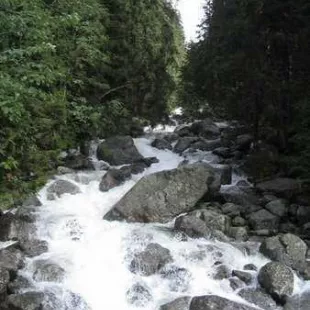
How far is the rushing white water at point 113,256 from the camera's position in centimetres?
1034

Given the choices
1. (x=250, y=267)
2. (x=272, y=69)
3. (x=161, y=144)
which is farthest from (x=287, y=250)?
(x=161, y=144)

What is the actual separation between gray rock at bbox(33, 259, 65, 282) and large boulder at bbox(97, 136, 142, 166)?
295 inches

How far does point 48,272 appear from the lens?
10.5 metres

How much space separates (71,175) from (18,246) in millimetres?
4752

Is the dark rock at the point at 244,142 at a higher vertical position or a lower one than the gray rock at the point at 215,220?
higher

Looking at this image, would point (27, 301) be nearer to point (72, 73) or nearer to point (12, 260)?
point (12, 260)

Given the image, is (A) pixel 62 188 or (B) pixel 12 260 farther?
(A) pixel 62 188

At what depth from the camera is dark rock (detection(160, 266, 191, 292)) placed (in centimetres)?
1050

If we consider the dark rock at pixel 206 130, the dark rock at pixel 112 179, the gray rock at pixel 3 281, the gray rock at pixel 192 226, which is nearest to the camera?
the gray rock at pixel 3 281

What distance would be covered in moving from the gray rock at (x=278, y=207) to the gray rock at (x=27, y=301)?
6.52m

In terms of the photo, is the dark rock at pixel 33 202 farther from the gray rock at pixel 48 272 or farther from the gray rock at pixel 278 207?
the gray rock at pixel 278 207

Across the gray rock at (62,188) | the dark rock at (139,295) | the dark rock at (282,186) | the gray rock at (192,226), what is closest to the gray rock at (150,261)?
the dark rock at (139,295)

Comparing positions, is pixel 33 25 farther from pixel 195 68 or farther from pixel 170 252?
pixel 195 68

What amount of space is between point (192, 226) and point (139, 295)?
8.49ft
